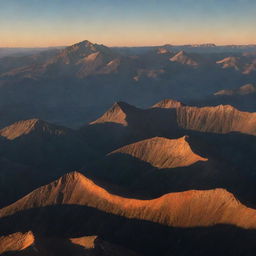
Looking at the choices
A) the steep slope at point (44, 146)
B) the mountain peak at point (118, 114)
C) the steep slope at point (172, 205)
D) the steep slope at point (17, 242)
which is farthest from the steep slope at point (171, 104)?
the steep slope at point (17, 242)

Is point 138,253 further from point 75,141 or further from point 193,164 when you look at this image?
point 75,141

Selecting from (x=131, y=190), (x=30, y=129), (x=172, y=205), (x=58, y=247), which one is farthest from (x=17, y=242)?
(x=30, y=129)

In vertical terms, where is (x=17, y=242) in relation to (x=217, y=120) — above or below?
above

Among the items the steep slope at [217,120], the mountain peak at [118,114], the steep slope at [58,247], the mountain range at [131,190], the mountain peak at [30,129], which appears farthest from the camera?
the mountain peak at [118,114]

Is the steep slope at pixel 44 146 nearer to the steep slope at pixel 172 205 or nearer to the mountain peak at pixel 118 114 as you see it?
the mountain peak at pixel 118 114

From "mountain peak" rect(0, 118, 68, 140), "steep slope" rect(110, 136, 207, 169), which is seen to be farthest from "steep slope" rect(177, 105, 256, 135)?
"steep slope" rect(110, 136, 207, 169)

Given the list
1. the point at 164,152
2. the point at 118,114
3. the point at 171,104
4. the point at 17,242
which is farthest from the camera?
the point at 171,104

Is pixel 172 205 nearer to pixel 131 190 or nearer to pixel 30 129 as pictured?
pixel 131 190
